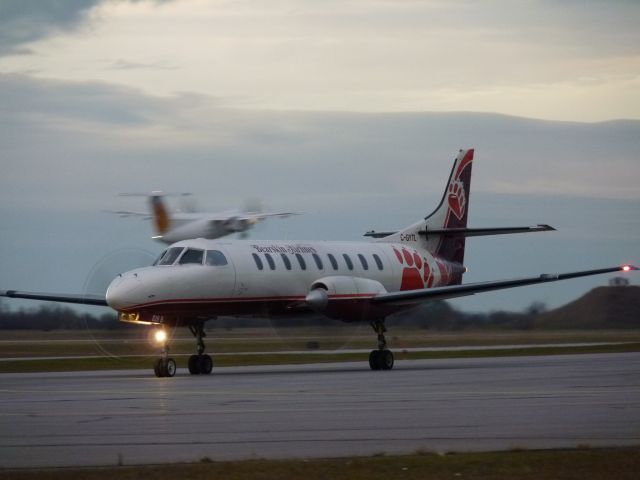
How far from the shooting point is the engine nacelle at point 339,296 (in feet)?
107

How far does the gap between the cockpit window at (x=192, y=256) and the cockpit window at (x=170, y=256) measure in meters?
0.17

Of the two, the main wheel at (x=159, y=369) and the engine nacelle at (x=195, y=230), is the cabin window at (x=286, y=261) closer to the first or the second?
the main wheel at (x=159, y=369)

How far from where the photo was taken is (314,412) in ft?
57.3

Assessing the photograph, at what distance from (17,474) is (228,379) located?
16.0 m

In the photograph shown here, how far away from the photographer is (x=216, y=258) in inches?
1206

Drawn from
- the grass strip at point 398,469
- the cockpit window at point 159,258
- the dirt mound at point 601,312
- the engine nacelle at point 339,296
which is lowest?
the dirt mound at point 601,312

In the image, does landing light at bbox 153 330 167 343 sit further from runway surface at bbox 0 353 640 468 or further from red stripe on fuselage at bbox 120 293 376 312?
runway surface at bbox 0 353 640 468

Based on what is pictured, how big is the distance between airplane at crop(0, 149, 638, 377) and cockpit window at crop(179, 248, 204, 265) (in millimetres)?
28

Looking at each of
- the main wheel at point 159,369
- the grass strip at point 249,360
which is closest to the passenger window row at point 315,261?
the main wheel at point 159,369

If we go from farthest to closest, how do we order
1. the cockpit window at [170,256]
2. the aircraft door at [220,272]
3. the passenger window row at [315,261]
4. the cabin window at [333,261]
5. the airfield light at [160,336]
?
the cabin window at [333,261], the passenger window row at [315,261], the aircraft door at [220,272], the cockpit window at [170,256], the airfield light at [160,336]

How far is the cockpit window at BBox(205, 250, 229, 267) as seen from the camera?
99.9 feet

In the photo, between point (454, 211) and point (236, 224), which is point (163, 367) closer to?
point (236, 224)

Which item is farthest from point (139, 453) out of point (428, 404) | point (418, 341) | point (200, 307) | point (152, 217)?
point (418, 341)

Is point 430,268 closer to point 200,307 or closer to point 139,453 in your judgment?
point 200,307
